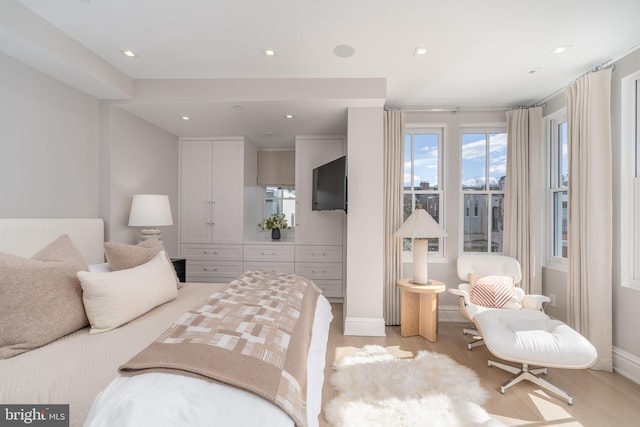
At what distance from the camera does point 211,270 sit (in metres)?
4.17

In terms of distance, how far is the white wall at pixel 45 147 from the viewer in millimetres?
2104

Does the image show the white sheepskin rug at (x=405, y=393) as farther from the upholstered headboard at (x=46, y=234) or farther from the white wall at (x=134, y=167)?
the white wall at (x=134, y=167)

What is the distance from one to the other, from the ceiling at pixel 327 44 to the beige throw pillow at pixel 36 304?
5.22ft

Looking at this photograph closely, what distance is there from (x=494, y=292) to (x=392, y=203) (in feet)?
4.54

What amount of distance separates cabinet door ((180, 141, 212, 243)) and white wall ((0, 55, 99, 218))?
1357mm

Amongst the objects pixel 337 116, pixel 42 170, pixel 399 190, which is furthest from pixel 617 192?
pixel 42 170

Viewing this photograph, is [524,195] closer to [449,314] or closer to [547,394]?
[449,314]

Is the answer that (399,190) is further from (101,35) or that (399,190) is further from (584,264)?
(101,35)

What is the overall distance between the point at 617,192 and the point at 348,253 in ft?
7.75

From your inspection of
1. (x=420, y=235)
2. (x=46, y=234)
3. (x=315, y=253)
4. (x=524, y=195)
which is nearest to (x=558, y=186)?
(x=524, y=195)

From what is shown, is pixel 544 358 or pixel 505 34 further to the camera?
pixel 505 34

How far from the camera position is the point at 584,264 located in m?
2.55

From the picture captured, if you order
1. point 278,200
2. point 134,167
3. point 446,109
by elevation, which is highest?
point 446,109

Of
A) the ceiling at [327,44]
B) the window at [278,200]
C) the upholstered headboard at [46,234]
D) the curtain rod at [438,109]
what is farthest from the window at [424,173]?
the upholstered headboard at [46,234]
